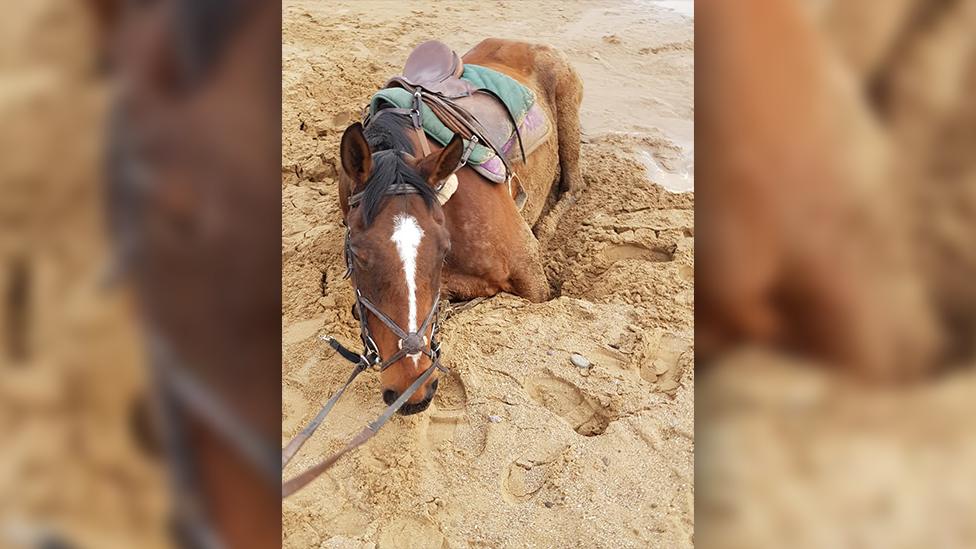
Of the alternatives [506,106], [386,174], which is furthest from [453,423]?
[506,106]

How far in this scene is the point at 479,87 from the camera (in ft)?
6.59

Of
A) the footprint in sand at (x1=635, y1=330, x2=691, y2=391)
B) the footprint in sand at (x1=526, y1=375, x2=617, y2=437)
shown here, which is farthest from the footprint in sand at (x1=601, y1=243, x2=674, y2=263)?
the footprint in sand at (x1=526, y1=375, x2=617, y2=437)

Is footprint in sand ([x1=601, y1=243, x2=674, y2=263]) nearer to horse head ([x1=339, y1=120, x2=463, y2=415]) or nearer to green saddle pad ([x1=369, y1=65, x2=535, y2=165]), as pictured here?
green saddle pad ([x1=369, y1=65, x2=535, y2=165])

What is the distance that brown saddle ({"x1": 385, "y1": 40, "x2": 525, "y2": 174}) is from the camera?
1.68 metres

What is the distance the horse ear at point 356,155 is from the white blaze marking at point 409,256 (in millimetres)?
220

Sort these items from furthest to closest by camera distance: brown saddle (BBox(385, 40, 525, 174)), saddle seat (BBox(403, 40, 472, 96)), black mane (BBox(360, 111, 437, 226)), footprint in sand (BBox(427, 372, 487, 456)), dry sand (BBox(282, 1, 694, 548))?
saddle seat (BBox(403, 40, 472, 96)) < brown saddle (BBox(385, 40, 525, 174)) < footprint in sand (BBox(427, 372, 487, 456)) < black mane (BBox(360, 111, 437, 226)) < dry sand (BBox(282, 1, 694, 548))
